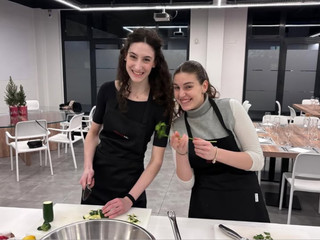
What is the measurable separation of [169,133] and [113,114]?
322mm

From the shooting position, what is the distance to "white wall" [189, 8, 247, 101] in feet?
23.3

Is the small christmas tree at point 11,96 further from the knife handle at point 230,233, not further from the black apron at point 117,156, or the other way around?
the knife handle at point 230,233

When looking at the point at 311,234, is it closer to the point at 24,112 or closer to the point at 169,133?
the point at 169,133

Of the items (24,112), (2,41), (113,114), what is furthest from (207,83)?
(2,41)

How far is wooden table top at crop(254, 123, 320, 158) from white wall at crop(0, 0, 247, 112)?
3457mm

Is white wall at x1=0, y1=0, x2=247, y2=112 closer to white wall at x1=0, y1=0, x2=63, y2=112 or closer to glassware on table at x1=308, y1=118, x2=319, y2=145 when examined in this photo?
white wall at x1=0, y1=0, x2=63, y2=112

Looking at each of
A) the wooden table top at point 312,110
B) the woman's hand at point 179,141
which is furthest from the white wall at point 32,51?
the woman's hand at point 179,141

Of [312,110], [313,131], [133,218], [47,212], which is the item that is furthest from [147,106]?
[312,110]

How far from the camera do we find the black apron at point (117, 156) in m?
1.54

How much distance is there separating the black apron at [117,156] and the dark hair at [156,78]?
6 centimetres

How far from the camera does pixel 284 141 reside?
10.8 ft

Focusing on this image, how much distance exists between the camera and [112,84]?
1.62m

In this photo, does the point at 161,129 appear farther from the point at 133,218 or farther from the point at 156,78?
the point at 133,218

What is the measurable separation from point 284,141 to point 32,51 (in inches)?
269
